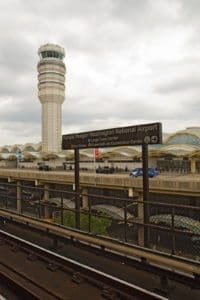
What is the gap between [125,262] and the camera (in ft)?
24.4

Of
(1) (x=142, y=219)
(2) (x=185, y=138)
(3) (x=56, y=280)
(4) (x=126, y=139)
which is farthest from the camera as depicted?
(2) (x=185, y=138)

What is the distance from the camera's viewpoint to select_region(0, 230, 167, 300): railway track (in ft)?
19.5

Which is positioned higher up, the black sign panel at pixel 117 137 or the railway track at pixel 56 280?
the black sign panel at pixel 117 137

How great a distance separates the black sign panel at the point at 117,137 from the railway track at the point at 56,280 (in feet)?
10.2

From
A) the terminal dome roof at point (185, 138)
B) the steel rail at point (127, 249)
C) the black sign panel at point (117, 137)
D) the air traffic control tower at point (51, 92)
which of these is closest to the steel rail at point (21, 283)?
the steel rail at point (127, 249)

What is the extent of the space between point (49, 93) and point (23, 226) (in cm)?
16091

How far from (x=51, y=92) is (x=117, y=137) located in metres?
163

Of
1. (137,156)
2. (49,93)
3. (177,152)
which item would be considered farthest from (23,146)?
(177,152)

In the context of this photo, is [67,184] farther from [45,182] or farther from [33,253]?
[33,253]

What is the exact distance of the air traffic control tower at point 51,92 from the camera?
168 metres

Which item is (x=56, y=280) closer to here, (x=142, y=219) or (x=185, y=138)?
(x=142, y=219)

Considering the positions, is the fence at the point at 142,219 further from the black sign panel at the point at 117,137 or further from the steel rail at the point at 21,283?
the steel rail at the point at 21,283

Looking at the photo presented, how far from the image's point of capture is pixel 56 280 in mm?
6766

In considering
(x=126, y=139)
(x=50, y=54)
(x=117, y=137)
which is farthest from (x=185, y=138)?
(x=50, y=54)
